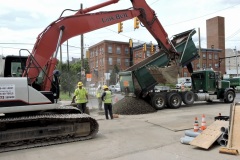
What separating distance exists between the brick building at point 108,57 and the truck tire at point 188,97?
46.9 meters

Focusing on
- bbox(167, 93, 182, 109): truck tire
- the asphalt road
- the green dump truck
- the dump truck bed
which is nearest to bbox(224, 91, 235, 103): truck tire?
the green dump truck

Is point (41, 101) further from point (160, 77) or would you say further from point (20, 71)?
point (160, 77)

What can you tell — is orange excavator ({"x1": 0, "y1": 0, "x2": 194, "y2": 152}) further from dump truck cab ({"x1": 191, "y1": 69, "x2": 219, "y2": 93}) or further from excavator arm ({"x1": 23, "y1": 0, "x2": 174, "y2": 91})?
A: dump truck cab ({"x1": 191, "y1": 69, "x2": 219, "y2": 93})

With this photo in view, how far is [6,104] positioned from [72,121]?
6.39 feet

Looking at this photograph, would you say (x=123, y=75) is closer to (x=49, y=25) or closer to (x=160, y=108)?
(x=160, y=108)

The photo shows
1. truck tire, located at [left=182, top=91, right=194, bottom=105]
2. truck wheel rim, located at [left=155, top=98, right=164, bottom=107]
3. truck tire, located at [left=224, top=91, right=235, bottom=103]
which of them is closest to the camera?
truck wheel rim, located at [left=155, top=98, right=164, bottom=107]

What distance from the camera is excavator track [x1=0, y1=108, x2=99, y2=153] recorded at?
24.1ft

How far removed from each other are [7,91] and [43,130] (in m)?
1.51

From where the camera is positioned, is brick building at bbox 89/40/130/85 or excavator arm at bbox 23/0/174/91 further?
brick building at bbox 89/40/130/85

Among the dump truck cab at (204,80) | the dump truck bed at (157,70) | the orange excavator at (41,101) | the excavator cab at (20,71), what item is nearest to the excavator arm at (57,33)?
the orange excavator at (41,101)

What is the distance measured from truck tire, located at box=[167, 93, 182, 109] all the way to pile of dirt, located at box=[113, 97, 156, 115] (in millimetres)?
1501

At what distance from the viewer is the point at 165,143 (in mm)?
7797

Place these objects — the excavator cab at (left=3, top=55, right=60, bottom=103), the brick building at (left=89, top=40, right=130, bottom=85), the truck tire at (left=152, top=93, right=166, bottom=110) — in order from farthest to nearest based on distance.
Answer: the brick building at (left=89, top=40, right=130, bottom=85) → the truck tire at (left=152, top=93, right=166, bottom=110) → the excavator cab at (left=3, top=55, right=60, bottom=103)

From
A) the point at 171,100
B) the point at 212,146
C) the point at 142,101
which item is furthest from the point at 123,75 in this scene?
the point at 212,146
